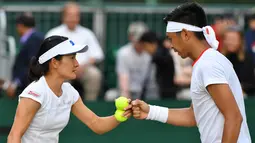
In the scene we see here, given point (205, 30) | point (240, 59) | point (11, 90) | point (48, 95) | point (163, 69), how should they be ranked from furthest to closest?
point (163, 69), point (240, 59), point (11, 90), point (48, 95), point (205, 30)

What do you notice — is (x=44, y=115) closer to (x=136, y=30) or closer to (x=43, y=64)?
(x=43, y=64)

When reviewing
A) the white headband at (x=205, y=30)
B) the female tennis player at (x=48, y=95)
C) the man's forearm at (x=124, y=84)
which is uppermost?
the white headband at (x=205, y=30)

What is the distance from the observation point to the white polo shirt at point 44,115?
5.85 m

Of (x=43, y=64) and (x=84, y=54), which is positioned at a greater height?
(x=43, y=64)

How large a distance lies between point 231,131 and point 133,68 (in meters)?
5.22

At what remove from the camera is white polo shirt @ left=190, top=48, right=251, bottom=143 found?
537 centimetres

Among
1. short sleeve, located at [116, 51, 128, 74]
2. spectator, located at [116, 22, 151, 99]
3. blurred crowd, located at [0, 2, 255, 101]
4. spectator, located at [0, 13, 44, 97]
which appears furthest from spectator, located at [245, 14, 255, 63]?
spectator, located at [0, 13, 44, 97]

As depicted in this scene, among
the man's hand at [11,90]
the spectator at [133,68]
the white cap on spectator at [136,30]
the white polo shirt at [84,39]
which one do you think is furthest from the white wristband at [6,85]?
the white cap on spectator at [136,30]

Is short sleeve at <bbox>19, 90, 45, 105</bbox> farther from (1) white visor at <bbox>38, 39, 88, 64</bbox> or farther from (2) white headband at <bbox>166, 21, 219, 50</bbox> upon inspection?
(2) white headband at <bbox>166, 21, 219, 50</bbox>

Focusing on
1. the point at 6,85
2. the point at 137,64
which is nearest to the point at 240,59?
the point at 137,64

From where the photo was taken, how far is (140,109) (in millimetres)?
6324

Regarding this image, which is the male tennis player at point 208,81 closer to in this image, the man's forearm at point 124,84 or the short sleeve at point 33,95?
the short sleeve at point 33,95

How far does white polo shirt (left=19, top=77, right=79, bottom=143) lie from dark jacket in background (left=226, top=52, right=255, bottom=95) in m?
4.04

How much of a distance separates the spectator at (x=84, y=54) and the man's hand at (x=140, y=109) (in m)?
3.86
